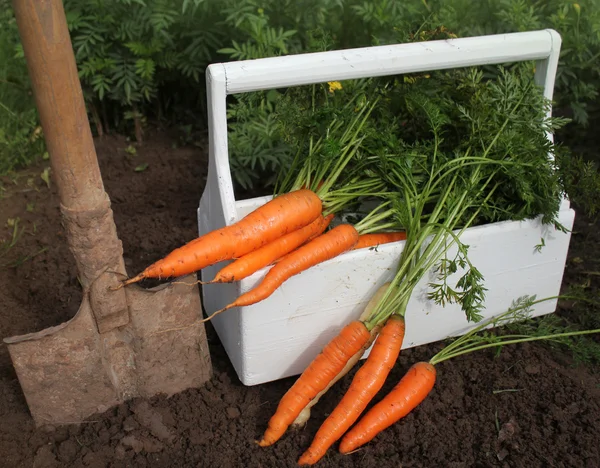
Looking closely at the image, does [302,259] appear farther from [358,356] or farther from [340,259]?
[358,356]

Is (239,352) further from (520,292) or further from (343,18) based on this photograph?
(343,18)

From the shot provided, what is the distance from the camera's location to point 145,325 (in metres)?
1.82

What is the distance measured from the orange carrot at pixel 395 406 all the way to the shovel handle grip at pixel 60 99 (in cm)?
87

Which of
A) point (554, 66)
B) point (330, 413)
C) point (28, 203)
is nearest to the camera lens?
point (330, 413)

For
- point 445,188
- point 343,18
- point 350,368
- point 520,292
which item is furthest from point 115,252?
point 343,18

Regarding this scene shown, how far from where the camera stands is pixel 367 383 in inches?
71.8

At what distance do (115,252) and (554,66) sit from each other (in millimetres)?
1371

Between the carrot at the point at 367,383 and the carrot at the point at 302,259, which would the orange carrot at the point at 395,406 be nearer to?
the carrot at the point at 367,383

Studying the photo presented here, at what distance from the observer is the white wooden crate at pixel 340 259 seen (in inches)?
68.9

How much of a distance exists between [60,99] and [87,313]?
0.54 meters

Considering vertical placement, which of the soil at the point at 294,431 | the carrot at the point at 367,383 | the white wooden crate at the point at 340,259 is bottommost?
the soil at the point at 294,431

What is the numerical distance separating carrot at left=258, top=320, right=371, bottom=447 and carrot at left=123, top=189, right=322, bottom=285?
0.32 m

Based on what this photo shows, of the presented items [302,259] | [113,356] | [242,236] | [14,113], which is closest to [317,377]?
[302,259]

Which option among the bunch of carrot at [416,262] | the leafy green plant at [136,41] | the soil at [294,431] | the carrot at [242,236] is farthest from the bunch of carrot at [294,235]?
the leafy green plant at [136,41]
